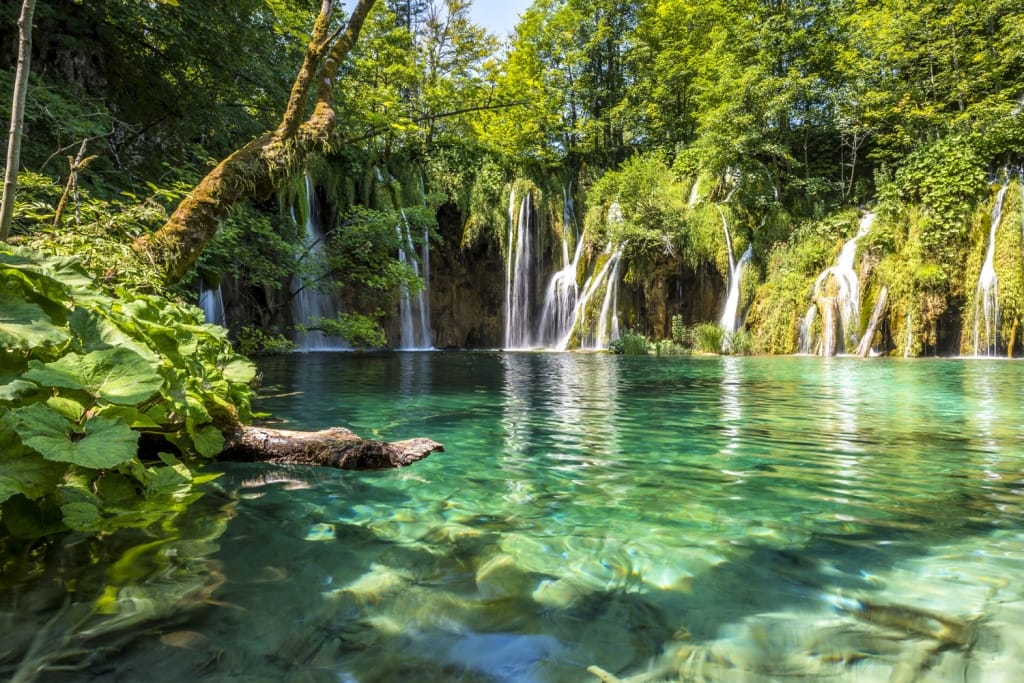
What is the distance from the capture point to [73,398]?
192 cm

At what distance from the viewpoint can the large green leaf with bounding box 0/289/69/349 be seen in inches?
59.5

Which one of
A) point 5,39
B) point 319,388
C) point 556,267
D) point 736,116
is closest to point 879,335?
point 736,116

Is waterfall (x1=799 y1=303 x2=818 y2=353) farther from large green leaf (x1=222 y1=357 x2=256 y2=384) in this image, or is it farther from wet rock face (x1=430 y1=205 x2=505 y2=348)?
large green leaf (x1=222 y1=357 x2=256 y2=384)

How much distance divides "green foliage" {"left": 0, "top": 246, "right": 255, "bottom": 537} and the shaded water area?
0.22 metres

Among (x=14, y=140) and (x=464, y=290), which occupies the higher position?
(x=464, y=290)

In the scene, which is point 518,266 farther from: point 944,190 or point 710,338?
point 944,190

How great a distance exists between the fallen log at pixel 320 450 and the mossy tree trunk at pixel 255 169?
5.89 feet

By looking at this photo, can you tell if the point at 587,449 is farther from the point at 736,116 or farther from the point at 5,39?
the point at 736,116

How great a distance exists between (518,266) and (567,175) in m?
5.83

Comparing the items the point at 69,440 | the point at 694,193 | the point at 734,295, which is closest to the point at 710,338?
the point at 734,295

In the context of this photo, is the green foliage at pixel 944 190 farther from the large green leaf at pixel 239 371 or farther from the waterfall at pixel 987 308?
the large green leaf at pixel 239 371

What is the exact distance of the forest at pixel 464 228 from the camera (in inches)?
72.5

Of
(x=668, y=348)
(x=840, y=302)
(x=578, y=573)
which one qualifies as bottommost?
(x=578, y=573)

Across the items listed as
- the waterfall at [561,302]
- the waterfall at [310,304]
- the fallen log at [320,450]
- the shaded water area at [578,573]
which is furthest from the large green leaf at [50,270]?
the waterfall at [561,302]
